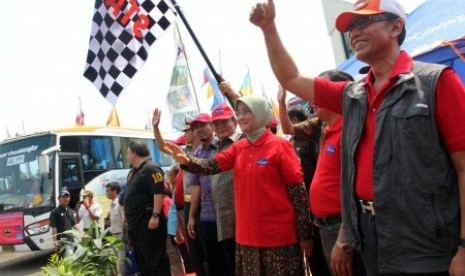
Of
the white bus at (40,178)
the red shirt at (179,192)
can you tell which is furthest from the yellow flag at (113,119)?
the red shirt at (179,192)

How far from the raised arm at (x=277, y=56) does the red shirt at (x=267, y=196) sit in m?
1.13

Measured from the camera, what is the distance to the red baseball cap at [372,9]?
1664mm

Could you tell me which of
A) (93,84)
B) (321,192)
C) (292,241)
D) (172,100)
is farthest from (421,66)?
(172,100)

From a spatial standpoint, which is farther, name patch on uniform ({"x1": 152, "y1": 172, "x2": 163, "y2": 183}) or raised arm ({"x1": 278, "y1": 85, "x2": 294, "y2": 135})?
name patch on uniform ({"x1": 152, "y1": 172, "x2": 163, "y2": 183})

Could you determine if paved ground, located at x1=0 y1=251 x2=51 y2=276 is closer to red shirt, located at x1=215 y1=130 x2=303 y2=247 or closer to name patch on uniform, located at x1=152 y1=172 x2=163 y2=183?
name patch on uniform, located at x1=152 y1=172 x2=163 y2=183

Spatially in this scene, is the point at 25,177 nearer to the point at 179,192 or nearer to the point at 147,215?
the point at 179,192

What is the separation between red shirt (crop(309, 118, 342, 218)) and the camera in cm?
245

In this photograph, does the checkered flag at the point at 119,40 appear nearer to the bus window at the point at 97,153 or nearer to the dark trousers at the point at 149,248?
the dark trousers at the point at 149,248

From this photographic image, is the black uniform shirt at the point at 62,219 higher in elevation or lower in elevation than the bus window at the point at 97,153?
lower

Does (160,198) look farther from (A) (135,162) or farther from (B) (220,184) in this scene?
(B) (220,184)

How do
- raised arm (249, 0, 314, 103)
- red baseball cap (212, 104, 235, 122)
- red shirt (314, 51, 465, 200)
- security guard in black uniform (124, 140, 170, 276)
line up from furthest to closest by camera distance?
security guard in black uniform (124, 140, 170, 276) < red baseball cap (212, 104, 235, 122) < raised arm (249, 0, 314, 103) < red shirt (314, 51, 465, 200)

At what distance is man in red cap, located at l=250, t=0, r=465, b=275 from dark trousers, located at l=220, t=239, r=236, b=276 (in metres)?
2.00

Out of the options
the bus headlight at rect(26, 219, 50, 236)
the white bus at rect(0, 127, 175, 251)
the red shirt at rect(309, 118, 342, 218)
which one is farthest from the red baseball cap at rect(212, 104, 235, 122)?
the bus headlight at rect(26, 219, 50, 236)

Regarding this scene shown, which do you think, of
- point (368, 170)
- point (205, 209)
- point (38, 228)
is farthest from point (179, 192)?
point (38, 228)
